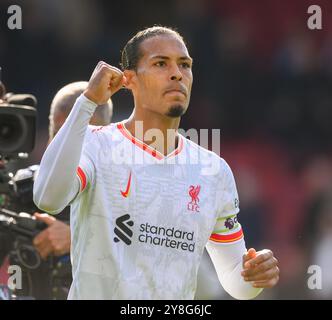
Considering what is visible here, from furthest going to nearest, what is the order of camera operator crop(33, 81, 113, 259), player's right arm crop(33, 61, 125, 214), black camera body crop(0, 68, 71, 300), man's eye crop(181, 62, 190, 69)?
black camera body crop(0, 68, 71, 300) < camera operator crop(33, 81, 113, 259) < man's eye crop(181, 62, 190, 69) < player's right arm crop(33, 61, 125, 214)

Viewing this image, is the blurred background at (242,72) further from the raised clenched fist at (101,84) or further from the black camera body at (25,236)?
the raised clenched fist at (101,84)

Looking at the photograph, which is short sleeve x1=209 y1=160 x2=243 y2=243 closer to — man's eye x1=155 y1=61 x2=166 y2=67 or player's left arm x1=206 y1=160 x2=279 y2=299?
player's left arm x1=206 y1=160 x2=279 y2=299

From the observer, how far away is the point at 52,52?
9.21 meters

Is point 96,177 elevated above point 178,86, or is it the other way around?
point 178,86

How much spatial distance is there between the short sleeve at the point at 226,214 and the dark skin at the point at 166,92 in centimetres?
26

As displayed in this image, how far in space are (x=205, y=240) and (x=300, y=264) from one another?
4.96m

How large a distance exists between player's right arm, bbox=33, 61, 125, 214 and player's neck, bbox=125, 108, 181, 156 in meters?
0.42

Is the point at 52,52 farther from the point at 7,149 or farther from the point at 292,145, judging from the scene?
the point at 7,149

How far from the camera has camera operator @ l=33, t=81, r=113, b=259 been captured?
4.46 metres

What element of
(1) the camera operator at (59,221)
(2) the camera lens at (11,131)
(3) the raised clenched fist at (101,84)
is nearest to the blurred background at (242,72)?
(1) the camera operator at (59,221)

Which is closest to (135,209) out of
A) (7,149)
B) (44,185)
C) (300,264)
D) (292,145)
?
(44,185)

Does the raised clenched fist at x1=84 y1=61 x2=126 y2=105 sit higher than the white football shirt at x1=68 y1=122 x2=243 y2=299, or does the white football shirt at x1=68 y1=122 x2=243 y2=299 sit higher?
the raised clenched fist at x1=84 y1=61 x2=126 y2=105

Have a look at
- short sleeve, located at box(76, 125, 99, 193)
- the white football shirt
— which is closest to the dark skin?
the white football shirt
